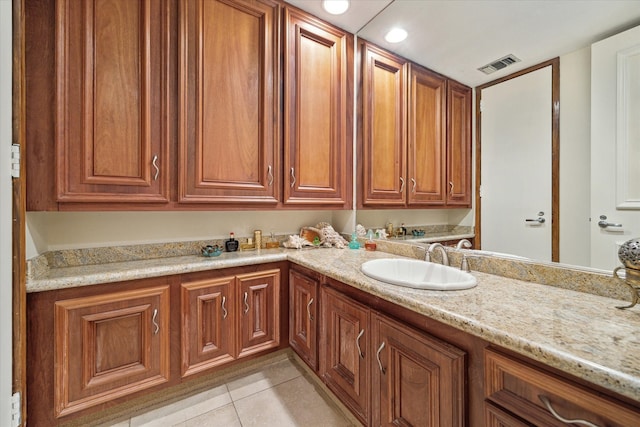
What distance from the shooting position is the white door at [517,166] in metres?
1.08

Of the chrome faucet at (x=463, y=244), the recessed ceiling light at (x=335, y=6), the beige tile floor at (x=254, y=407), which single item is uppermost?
the recessed ceiling light at (x=335, y=6)

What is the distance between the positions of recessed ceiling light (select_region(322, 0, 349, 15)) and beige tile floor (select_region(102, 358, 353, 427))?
2488 millimetres

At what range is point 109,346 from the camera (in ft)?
4.20

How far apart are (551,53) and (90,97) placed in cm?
203

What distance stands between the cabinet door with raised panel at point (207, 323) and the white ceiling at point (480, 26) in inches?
71.7

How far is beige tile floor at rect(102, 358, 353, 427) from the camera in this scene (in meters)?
1.35

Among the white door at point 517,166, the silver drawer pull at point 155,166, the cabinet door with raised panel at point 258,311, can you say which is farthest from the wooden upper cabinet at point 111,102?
the white door at point 517,166

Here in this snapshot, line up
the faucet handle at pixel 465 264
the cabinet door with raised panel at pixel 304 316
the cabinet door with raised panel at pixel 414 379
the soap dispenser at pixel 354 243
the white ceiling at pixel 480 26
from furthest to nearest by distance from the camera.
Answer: the soap dispenser at pixel 354 243, the cabinet door with raised panel at pixel 304 316, the faucet handle at pixel 465 264, the white ceiling at pixel 480 26, the cabinet door with raised panel at pixel 414 379

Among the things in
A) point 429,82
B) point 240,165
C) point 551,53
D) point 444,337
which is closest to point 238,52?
point 240,165

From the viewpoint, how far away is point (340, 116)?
75.9 inches

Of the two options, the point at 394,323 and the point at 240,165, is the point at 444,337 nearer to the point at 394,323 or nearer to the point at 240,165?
the point at 394,323

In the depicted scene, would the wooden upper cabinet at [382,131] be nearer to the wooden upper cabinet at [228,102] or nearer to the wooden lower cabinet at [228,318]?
the wooden upper cabinet at [228,102]

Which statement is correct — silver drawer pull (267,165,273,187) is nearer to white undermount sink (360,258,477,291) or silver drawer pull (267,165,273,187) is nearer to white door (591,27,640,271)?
white undermount sink (360,258,477,291)
